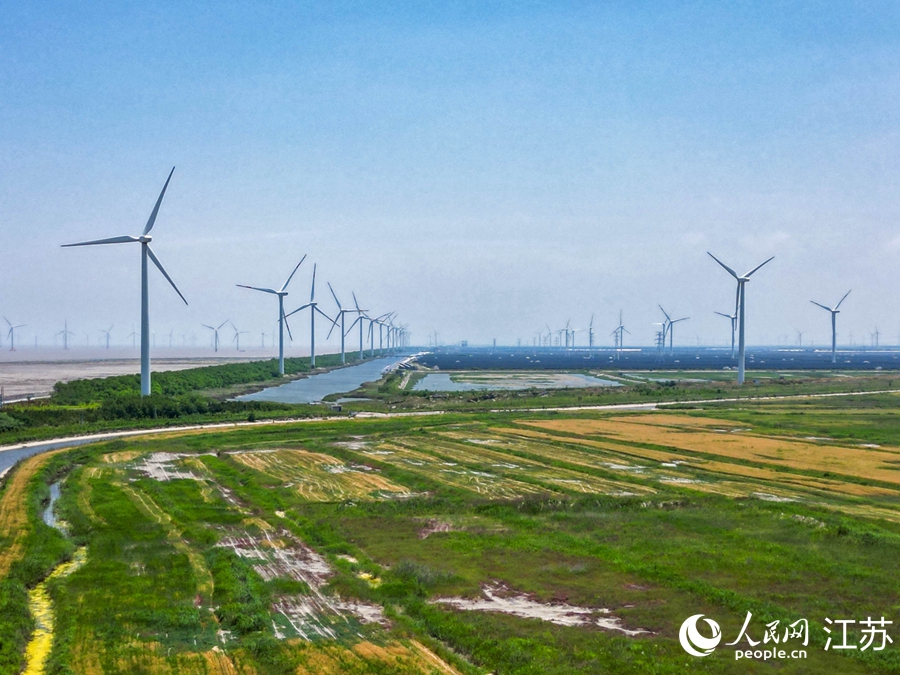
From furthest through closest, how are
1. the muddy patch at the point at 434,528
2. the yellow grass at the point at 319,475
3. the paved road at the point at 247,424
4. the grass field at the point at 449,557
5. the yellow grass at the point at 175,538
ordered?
the paved road at the point at 247,424
the yellow grass at the point at 319,475
the muddy patch at the point at 434,528
the yellow grass at the point at 175,538
the grass field at the point at 449,557

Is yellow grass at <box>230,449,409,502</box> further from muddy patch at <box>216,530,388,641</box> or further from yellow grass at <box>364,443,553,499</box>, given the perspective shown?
muddy patch at <box>216,530,388,641</box>

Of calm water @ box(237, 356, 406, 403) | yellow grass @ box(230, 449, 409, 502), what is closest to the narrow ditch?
yellow grass @ box(230, 449, 409, 502)

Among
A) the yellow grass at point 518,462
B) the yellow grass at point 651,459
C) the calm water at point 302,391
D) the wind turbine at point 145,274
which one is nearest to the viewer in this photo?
the yellow grass at point 651,459

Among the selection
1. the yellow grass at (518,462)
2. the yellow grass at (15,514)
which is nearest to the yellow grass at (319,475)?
the yellow grass at (518,462)

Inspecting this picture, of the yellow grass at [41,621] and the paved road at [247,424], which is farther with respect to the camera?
the paved road at [247,424]

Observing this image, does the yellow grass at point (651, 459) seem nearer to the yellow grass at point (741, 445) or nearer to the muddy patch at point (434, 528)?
the yellow grass at point (741, 445)

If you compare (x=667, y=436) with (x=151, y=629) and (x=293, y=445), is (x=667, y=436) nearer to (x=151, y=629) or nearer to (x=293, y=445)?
(x=293, y=445)

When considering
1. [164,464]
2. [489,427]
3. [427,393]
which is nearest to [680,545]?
[164,464]
